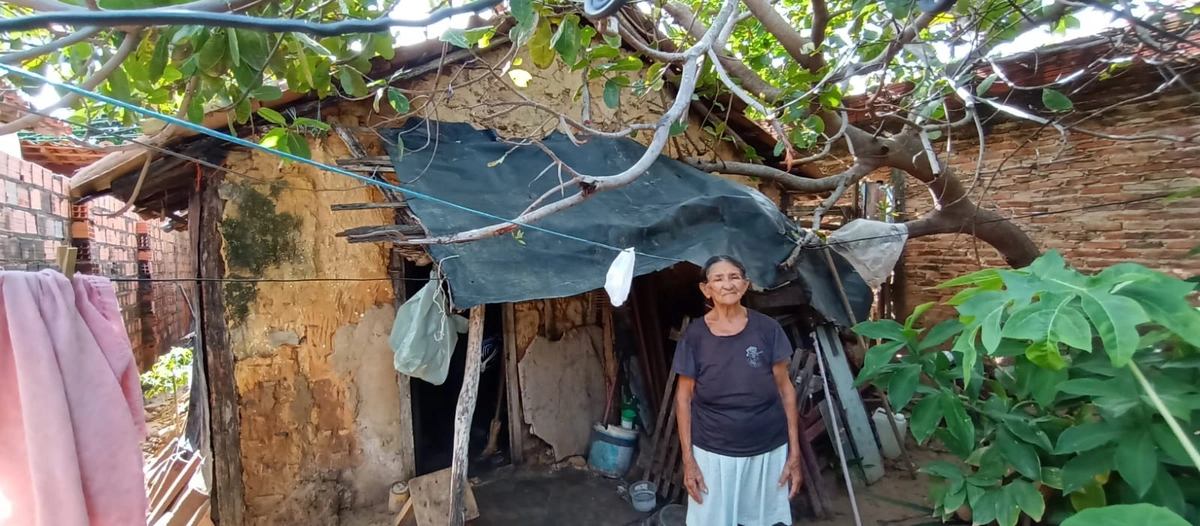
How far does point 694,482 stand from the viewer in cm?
298

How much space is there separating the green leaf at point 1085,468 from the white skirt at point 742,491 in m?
1.28

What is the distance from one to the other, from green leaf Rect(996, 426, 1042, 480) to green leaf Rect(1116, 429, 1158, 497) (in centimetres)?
38

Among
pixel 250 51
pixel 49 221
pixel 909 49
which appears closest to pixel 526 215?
pixel 250 51

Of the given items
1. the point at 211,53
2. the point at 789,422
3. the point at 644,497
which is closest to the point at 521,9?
the point at 211,53

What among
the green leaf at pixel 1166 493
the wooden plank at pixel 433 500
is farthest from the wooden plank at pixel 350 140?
the green leaf at pixel 1166 493

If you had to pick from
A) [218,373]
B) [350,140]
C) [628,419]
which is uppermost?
[350,140]

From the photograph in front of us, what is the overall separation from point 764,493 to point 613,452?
83.5 inches

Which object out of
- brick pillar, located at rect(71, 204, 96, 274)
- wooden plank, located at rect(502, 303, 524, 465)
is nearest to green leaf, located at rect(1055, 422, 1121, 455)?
wooden plank, located at rect(502, 303, 524, 465)

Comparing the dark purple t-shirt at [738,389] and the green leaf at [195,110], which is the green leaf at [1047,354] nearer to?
the dark purple t-shirt at [738,389]

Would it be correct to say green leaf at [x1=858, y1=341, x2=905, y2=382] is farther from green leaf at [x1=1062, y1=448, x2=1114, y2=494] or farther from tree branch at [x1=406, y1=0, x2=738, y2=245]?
tree branch at [x1=406, y1=0, x2=738, y2=245]

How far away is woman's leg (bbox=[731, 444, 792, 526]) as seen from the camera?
116 inches

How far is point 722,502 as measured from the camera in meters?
2.94

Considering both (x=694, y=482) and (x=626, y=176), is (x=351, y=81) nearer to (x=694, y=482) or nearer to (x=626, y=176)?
(x=626, y=176)

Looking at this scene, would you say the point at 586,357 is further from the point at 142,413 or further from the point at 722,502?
the point at 142,413
